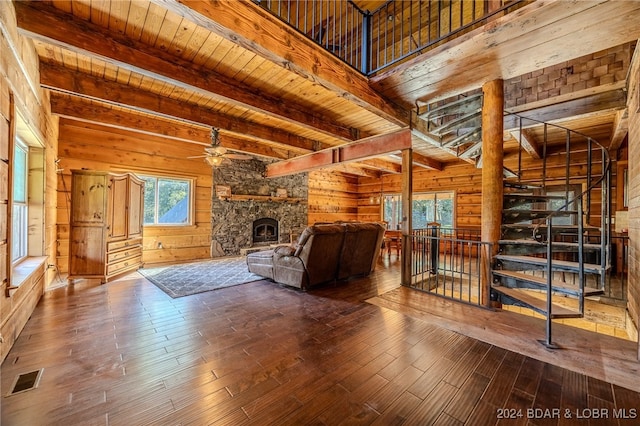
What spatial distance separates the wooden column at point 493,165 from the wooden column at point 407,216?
1164mm

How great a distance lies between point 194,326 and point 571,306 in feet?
17.7

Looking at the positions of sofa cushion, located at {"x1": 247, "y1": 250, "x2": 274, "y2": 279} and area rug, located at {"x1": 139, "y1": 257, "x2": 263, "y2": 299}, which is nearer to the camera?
area rug, located at {"x1": 139, "y1": 257, "x2": 263, "y2": 299}

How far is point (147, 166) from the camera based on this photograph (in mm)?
5676

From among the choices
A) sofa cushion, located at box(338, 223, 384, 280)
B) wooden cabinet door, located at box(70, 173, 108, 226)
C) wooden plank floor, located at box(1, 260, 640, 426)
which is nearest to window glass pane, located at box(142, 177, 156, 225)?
wooden cabinet door, located at box(70, 173, 108, 226)

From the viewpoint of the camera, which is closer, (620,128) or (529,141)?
(620,128)

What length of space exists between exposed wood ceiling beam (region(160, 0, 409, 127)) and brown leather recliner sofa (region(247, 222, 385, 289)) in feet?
6.21

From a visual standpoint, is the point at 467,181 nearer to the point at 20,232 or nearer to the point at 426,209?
the point at 426,209

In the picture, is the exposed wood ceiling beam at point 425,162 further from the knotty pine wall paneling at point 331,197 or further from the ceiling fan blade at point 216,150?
the ceiling fan blade at point 216,150

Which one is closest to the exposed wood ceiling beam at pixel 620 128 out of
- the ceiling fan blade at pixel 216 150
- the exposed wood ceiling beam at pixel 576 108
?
the exposed wood ceiling beam at pixel 576 108

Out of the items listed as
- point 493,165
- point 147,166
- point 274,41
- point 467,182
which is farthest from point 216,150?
point 467,182

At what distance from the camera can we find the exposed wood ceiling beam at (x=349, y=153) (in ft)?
14.1

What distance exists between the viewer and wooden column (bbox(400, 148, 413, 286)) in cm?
408

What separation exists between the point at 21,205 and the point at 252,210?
4.74 m

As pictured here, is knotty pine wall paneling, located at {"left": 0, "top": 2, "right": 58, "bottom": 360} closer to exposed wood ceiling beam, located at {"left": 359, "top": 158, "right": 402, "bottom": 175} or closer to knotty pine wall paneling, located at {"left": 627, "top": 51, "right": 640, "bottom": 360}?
knotty pine wall paneling, located at {"left": 627, "top": 51, "right": 640, "bottom": 360}
